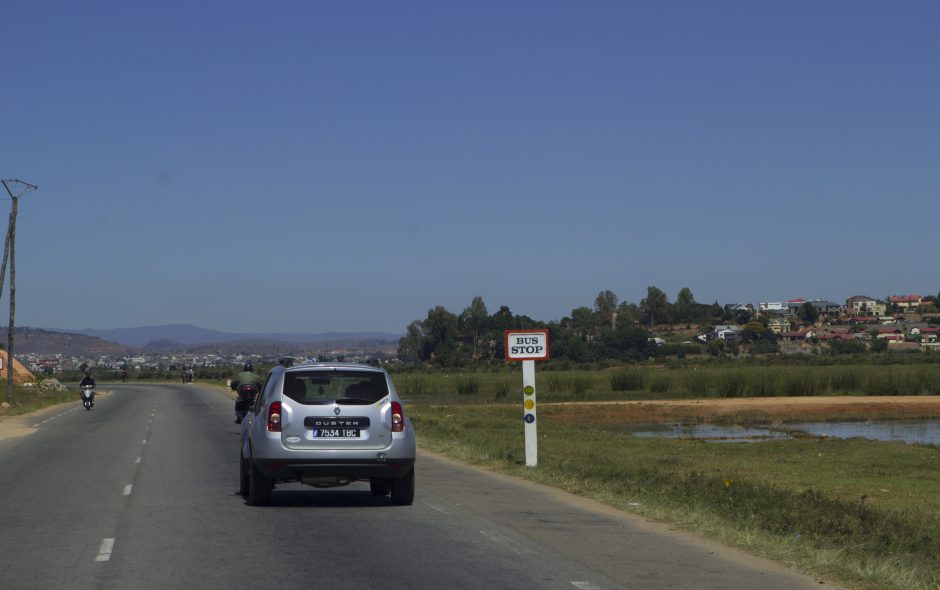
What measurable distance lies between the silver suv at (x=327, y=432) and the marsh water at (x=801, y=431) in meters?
26.2

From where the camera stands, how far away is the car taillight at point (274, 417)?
1516 cm

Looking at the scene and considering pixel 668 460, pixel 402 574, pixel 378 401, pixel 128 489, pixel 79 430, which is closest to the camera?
pixel 402 574

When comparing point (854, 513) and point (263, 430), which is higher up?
point (263, 430)

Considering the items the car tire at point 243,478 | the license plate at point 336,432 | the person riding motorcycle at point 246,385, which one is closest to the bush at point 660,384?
the person riding motorcycle at point 246,385

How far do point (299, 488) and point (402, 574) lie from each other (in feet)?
27.9

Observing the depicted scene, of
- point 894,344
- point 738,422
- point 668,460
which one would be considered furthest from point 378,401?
point 894,344

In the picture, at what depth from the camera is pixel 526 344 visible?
21.9m

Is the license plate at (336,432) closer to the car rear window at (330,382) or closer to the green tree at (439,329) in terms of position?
the car rear window at (330,382)

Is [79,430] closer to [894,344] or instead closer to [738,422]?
[738,422]

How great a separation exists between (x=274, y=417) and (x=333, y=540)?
2889 mm

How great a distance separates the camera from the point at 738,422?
5100cm

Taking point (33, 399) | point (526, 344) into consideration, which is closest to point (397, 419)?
point (526, 344)

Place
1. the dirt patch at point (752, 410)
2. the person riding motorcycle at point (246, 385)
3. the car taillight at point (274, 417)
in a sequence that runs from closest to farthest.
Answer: the car taillight at point (274, 417) → the person riding motorcycle at point (246, 385) → the dirt patch at point (752, 410)

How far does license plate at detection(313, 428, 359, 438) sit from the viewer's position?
49.8 ft
